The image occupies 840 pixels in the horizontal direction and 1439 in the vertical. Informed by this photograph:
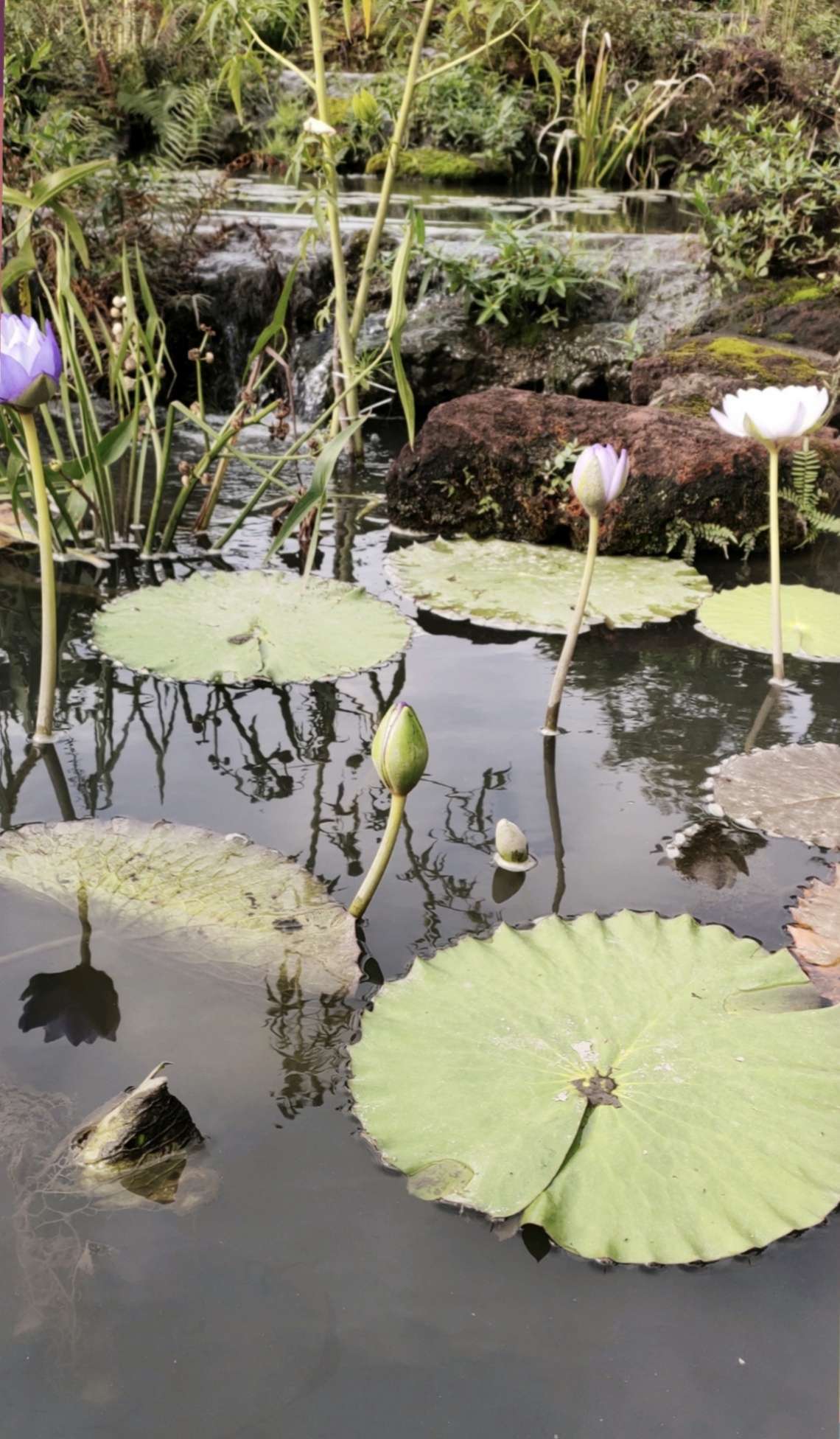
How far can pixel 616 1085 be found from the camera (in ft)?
4.24

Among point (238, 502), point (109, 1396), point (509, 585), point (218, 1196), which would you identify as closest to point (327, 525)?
point (238, 502)

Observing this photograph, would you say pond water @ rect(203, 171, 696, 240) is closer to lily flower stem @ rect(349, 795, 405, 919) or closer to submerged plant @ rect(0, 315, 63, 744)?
submerged plant @ rect(0, 315, 63, 744)

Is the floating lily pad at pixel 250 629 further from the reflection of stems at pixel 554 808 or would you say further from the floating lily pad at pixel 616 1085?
the floating lily pad at pixel 616 1085

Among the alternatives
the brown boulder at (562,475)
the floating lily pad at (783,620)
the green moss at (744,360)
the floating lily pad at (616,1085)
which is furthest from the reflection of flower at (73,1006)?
the green moss at (744,360)

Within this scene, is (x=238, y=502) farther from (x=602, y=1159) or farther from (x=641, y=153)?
(x=641, y=153)

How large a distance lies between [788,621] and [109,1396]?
2.23 m

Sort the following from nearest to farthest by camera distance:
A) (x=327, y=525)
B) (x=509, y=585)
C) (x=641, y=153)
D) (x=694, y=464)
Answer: (x=509, y=585)
(x=694, y=464)
(x=327, y=525)
(x=641, y=153)

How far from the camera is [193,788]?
203 centimetres

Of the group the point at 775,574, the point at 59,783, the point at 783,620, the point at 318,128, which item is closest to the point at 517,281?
the point at 318,128

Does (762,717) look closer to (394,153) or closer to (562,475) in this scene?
(562,475)

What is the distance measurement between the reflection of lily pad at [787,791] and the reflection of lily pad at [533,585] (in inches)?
29.0

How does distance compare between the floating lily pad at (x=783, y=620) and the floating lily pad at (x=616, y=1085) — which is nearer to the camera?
the floating lily pad at (x=616, y=1085)

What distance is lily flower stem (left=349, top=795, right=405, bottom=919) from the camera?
151cm

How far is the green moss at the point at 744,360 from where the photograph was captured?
3771 millimetres
